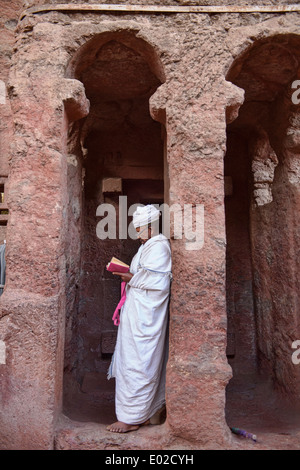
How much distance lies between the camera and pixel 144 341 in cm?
350

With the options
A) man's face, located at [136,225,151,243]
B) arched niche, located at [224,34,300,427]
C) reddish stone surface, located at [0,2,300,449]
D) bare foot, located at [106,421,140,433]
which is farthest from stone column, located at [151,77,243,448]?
arched niche, located at [224,34,300,427]

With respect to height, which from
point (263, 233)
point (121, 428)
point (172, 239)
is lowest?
point (121, 428)

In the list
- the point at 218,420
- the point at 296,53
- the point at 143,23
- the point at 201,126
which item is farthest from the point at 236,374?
the point at 143,23

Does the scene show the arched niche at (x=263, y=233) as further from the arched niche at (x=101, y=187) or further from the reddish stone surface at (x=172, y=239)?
the arched niche at (x=101, y=187)

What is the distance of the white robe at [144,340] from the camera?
11.3ft

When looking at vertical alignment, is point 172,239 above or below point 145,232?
below

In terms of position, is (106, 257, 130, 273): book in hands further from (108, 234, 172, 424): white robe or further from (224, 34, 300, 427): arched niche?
(224, 34, 300, 427): arched niche

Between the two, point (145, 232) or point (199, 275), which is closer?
point (199, 275)

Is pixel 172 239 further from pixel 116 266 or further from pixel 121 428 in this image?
pixel 121 428

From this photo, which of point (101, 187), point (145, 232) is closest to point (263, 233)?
point (145, 232)

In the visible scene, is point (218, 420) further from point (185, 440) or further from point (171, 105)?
point (171, 105)

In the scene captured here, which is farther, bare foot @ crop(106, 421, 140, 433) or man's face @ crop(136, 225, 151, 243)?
man's face @ crop(136, 225, 151, 243)

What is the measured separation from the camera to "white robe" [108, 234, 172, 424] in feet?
11.3

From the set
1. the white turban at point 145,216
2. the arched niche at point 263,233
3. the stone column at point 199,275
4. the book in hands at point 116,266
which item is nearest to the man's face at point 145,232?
the white turban at point 145,216
